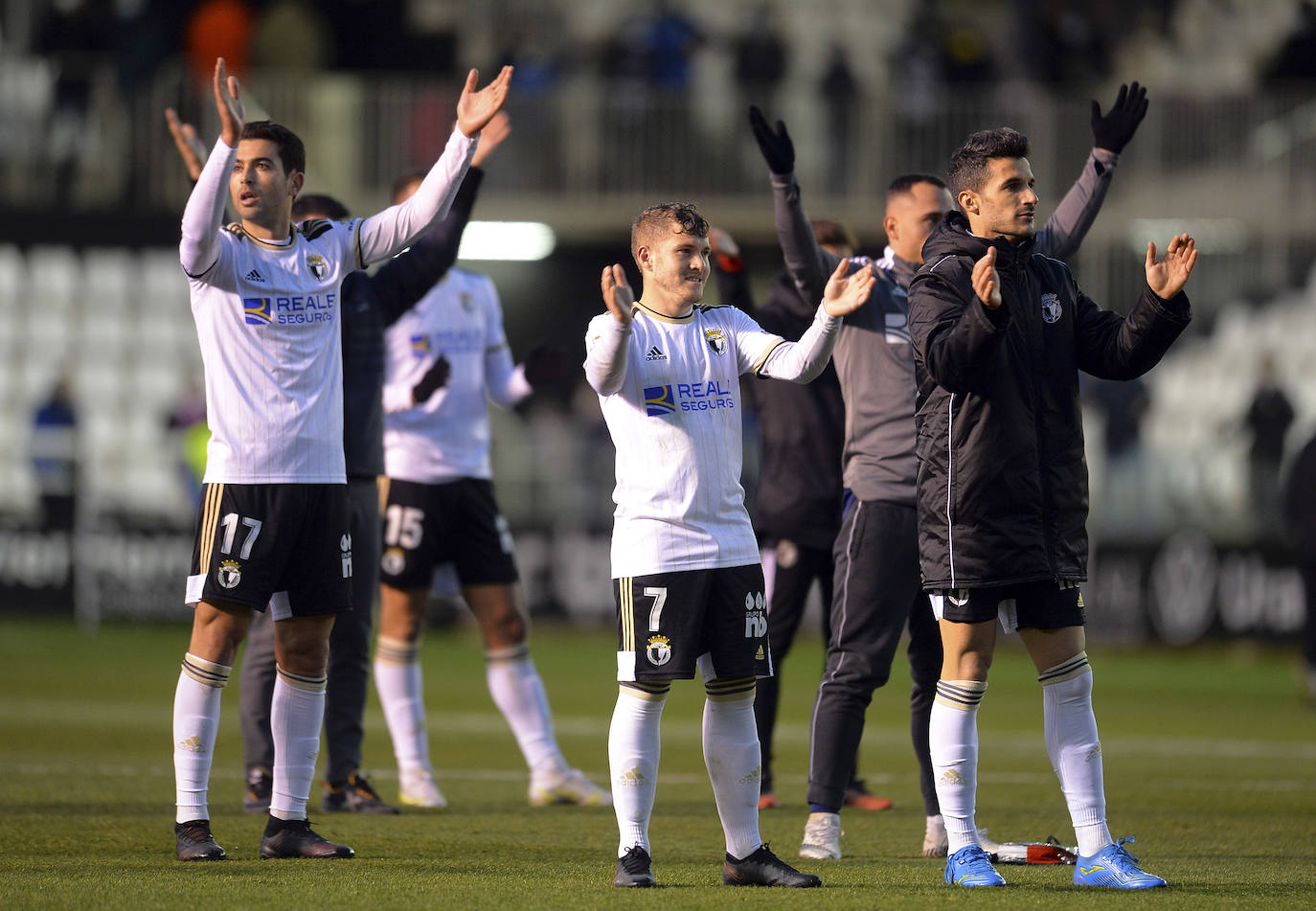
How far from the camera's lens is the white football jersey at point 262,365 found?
5.86m

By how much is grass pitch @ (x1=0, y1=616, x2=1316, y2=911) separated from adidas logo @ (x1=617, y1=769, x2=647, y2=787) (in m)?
0.31

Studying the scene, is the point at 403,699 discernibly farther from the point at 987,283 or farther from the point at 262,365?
the point at 987,283

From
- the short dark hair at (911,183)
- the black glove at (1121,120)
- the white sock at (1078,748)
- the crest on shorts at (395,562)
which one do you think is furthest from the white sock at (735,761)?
the crest on shorts at (395,562)

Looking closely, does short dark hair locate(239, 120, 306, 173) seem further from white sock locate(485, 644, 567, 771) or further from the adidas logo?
white sock locate(485, 644, 567, 771)

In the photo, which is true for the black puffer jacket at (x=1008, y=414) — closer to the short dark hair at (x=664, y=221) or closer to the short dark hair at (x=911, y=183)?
the short dark hair at (x=664, y=221)

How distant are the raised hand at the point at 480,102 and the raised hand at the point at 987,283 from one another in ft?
5.74

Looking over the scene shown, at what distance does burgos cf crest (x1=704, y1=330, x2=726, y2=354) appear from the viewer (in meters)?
5.59

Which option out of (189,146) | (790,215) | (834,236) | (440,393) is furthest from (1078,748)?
(189,146)

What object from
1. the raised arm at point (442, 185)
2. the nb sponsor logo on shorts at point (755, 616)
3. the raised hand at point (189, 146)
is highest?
the raised hand at point (189, 146)

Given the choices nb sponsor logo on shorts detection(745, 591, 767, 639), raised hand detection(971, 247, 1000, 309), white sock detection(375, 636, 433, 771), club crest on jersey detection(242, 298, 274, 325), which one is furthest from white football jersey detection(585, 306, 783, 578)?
white sock detection(375, 636, 433, 771)

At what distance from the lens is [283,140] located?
6.04 m

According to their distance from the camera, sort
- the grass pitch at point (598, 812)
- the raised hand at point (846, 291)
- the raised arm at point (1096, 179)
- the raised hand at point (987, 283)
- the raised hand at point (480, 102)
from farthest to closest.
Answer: the raised arm at point (1096, 179), the raised hand at point (480, 102), the raised hand at point (846, 291), the grass pitch at point (598, 812), the raised hand at point (987, 283)

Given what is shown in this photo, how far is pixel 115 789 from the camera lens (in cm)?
785

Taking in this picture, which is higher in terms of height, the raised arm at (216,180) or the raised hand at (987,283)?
the raised arm at (216,180)
